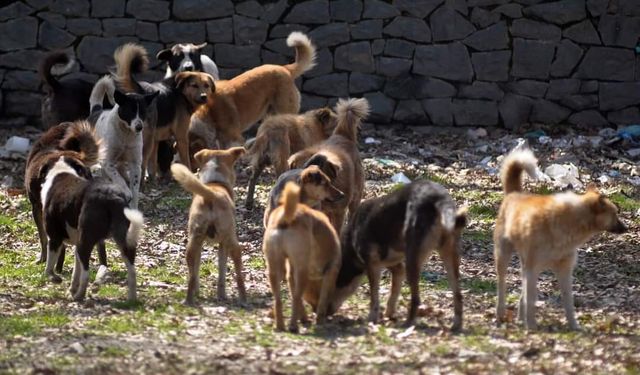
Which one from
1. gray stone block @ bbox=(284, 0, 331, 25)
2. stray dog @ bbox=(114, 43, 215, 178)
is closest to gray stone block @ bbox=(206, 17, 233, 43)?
gray stone block @ bbox=(284, 0, 331, 25)

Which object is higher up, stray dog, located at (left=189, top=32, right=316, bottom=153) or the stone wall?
the stone wall

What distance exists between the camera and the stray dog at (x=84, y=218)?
8828 millimetres

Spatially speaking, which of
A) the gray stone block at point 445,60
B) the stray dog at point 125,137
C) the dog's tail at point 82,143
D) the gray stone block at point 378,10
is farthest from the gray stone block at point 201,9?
the dog's tail at point 82,143

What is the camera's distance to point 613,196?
43.7ft

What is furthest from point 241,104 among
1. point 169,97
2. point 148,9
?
point 148,9

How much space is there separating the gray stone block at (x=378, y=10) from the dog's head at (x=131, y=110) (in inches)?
213

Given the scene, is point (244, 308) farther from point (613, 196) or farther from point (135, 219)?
point (613, 196)

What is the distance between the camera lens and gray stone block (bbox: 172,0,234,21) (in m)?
17.2

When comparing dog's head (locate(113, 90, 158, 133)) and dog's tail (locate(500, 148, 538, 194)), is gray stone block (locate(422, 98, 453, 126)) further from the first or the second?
dog's tail (locate(500, 148, 538, 194))

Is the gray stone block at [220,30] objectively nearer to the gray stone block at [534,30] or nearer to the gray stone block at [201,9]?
the gray stone block at [201,9]

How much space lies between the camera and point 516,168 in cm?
836

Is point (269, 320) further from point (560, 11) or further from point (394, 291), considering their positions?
point (560, 11)

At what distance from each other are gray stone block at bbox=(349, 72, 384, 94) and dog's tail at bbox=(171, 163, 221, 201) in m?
8.95

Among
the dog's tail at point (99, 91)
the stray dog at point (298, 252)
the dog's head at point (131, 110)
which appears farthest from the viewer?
the dog's tail at point (99, 91)
